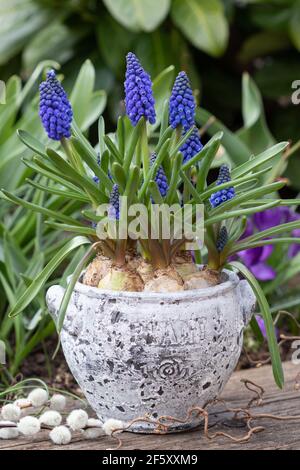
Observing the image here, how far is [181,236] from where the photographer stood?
1.37 meters

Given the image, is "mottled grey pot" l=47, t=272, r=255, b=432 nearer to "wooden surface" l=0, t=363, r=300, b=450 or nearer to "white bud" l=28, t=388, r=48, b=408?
"wooden surface" l=0, t=363, r=300, b=450

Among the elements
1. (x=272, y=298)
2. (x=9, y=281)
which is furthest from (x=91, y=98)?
(x=272, y=298)

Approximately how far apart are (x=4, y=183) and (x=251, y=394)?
2.77ft

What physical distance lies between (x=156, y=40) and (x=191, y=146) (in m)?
2.05

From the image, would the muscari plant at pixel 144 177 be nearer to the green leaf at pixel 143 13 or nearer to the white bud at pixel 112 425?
the white bud at pixel 112 425

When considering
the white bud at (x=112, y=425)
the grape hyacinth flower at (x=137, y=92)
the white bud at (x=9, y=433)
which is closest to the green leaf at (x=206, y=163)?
the grape hyacinth flower at (x=137, y=92)

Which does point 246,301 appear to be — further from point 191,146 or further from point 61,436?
point 61,436

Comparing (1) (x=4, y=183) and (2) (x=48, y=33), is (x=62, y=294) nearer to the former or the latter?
(1) (x=4, y=183)

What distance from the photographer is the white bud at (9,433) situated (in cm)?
142

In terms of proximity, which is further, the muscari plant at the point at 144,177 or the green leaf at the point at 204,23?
the green leaf at the point at 204,23

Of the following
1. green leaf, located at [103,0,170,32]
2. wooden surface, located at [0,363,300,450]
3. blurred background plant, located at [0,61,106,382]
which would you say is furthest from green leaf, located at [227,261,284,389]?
green leaf, located at [103,0,170,32]

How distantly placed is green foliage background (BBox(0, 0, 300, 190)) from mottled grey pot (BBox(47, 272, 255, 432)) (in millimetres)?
1849

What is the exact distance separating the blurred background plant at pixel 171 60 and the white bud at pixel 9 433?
70 cm

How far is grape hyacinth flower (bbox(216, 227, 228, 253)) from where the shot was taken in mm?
1432
